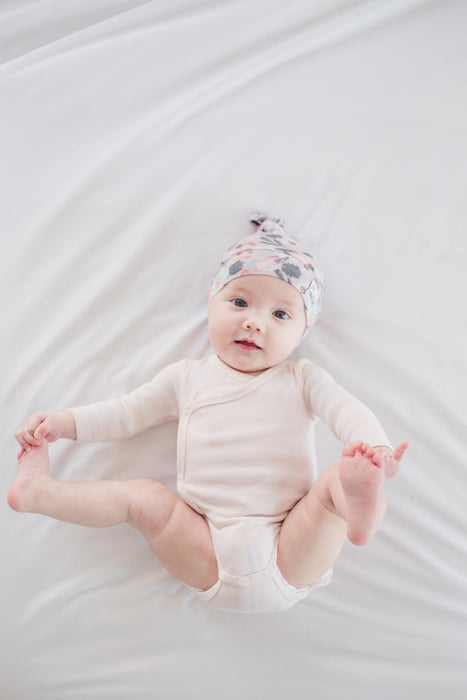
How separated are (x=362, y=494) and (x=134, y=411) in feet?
1.61

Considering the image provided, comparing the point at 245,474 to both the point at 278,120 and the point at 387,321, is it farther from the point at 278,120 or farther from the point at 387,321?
the point at 278,120

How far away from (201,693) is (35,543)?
44 cm

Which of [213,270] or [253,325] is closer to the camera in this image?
[253,325]

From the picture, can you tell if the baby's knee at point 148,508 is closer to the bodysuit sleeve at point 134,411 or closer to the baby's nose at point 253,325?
the bodysuit sleeve at point 134,411

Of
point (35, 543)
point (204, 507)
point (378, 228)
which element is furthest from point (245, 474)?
point (378, 228)

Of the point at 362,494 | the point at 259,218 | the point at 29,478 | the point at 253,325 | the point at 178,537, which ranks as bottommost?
the point at 178,537

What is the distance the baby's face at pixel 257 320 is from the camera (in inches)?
42.8

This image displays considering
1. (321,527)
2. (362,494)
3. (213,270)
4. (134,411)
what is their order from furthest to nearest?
(213,270) → (134,411) → (321,527) → (362,494)

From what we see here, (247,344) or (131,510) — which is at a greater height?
(247,344)

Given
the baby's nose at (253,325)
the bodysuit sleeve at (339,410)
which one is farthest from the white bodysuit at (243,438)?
the baby's nose at (253,325)

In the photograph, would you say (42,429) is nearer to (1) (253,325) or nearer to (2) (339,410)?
(1) (253,325)

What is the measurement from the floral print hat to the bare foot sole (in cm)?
36

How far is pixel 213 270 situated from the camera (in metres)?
1.28

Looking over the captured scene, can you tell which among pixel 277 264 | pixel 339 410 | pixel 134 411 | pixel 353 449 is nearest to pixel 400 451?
pixel 353 449
